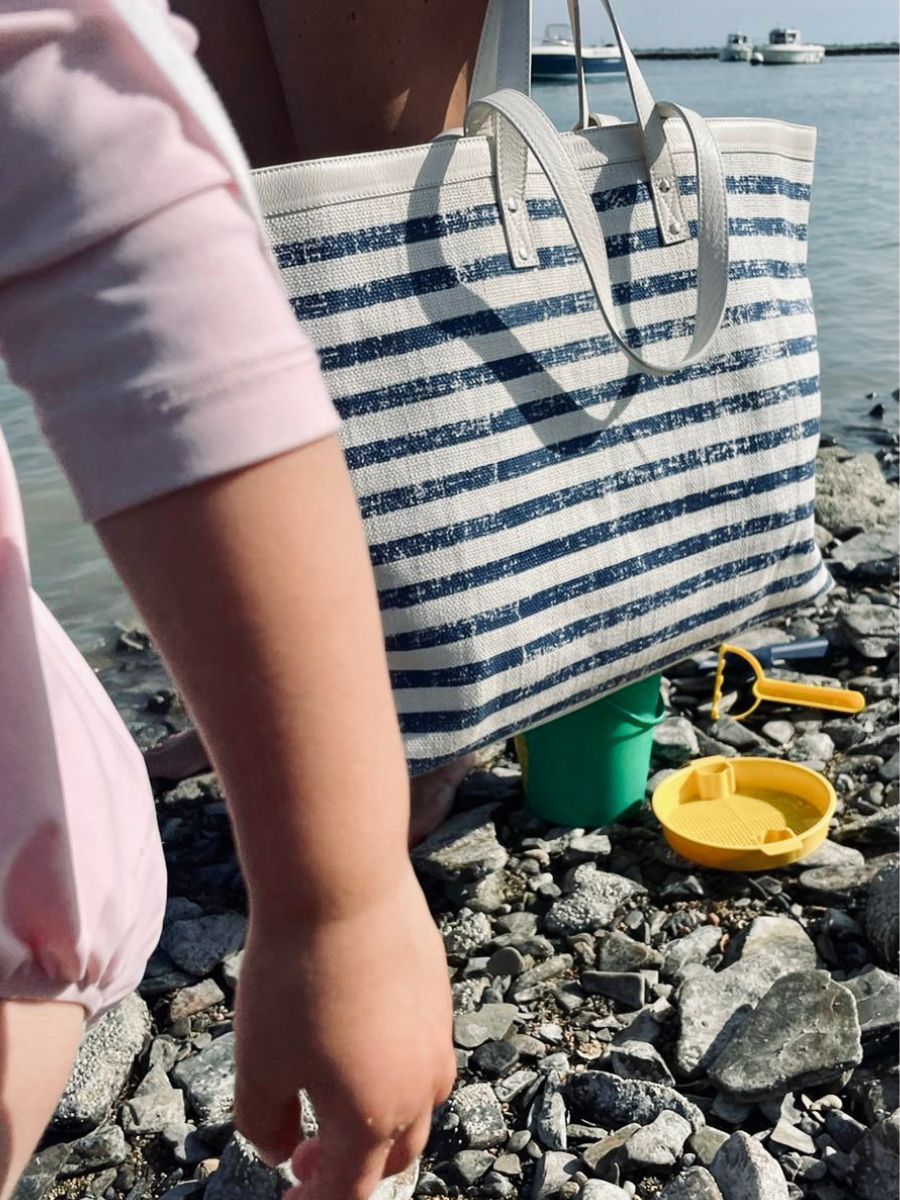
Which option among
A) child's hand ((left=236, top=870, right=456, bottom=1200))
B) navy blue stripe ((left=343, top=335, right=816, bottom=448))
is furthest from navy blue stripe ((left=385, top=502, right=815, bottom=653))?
child's hand ((left=236, top=870, right=456, bottom=1200))

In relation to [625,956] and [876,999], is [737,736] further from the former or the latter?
[876,999]

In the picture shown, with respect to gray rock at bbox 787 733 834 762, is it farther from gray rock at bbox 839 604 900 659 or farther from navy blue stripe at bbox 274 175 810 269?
navy blue stripe at bbox 274 175 810 269

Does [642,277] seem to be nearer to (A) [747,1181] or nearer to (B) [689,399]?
(B) [689,399]

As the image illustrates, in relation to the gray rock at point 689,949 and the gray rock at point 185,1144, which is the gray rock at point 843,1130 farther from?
the gray rock at point 185,1144

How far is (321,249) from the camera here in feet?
5.28

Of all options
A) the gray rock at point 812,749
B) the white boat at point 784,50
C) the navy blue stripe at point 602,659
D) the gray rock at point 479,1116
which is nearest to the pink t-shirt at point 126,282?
the navy blue stripe at point 602,659

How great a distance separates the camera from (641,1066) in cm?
175

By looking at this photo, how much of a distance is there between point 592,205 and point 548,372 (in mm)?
220

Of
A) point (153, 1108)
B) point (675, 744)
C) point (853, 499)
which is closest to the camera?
point (153, 1108)

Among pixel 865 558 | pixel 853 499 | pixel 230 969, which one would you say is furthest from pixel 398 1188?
pixel 853 499

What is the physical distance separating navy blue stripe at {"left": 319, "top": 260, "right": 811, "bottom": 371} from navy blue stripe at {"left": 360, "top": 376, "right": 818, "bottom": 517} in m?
0.12

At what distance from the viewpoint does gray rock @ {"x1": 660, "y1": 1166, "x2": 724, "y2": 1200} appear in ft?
4.92

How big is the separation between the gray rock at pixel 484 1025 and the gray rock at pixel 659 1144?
0.28 m

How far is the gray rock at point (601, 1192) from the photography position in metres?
1.52
